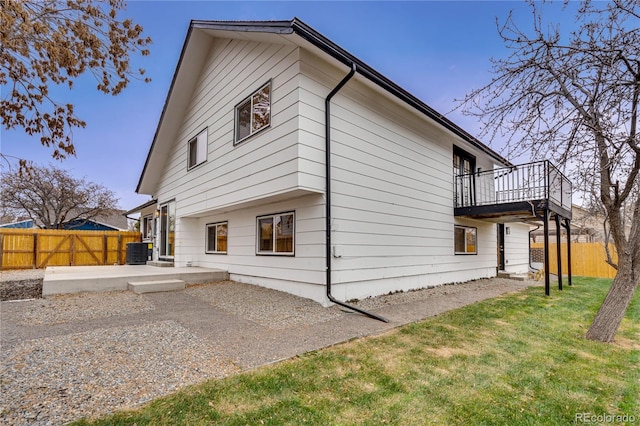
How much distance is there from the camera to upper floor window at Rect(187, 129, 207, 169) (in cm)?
1010

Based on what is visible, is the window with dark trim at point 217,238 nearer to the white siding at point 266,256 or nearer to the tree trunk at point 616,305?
the white siding at point 266,256

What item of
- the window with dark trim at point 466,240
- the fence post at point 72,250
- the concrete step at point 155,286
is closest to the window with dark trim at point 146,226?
the fence post at point 72,250

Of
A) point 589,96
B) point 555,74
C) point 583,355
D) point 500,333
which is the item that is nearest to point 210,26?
point 555,74

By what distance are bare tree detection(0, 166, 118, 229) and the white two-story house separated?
14.6 m

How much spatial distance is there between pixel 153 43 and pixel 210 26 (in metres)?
3.72

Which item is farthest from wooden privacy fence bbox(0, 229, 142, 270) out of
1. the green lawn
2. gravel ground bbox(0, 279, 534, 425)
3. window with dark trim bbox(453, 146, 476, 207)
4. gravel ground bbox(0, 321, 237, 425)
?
window with dark trim bbox(453, 146, 476, 207)

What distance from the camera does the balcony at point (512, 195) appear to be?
28.2ft

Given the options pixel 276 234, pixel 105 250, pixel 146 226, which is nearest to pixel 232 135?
pixel 276 234

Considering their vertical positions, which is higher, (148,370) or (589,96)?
(589,96)

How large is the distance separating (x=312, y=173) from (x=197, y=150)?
611 cm

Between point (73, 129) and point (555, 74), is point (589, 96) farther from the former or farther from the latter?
point (73, 129)

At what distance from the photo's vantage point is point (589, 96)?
4.43 m

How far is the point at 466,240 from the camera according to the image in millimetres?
11352

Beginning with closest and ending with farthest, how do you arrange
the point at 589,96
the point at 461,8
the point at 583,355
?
the point at 583,355
the point at 589,96
the point at 461,8
